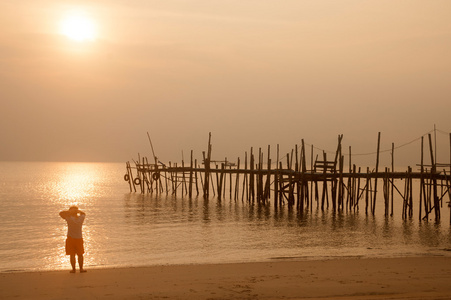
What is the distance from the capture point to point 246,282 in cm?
1112

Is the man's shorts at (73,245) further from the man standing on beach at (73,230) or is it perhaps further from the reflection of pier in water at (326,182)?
the reflection of pier in water at (326,182)

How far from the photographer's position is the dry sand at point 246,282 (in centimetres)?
1002

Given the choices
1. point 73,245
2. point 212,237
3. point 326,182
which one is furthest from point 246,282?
point 326,182

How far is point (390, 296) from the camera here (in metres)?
9.77

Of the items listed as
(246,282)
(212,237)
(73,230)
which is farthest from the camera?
(212,237)

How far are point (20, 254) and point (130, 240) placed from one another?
424 centimetres

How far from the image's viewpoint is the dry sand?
10.0 m

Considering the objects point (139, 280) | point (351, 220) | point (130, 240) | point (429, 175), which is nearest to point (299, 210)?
point (351, 220)

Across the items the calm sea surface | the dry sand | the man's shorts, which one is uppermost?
the man's shorts

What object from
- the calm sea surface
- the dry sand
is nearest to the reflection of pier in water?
the calm sea surface

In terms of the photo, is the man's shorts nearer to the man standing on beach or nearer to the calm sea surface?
the man standing on beach

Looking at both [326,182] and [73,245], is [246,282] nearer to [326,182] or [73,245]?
[73,245]

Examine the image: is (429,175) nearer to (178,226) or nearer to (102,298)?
(178,226)

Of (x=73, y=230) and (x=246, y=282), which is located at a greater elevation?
(x=73, y=230)
